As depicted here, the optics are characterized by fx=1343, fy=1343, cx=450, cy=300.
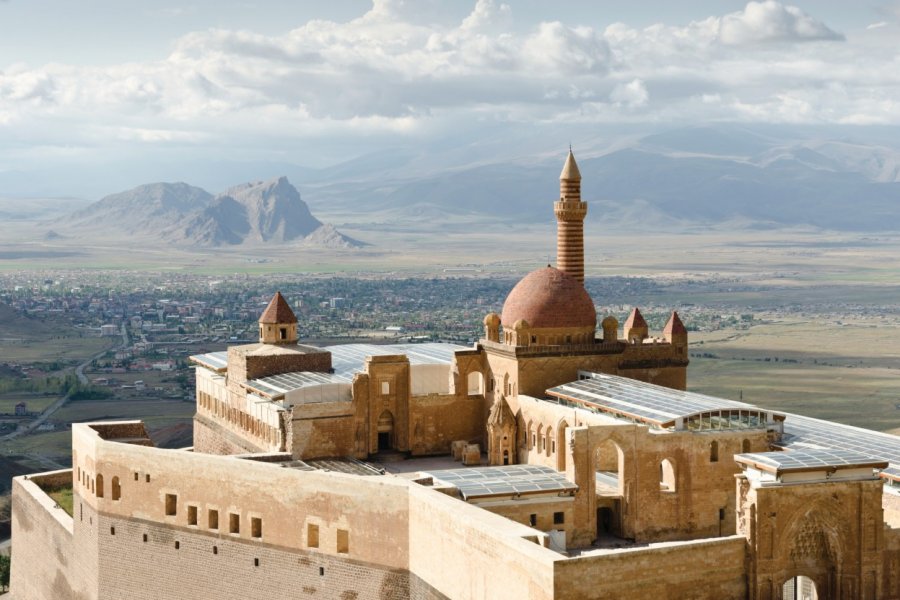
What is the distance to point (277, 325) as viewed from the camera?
54562mm

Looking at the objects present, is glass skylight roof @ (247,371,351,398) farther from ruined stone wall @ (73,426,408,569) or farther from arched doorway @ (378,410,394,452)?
ruined stone wall @ (73,426,408,569)

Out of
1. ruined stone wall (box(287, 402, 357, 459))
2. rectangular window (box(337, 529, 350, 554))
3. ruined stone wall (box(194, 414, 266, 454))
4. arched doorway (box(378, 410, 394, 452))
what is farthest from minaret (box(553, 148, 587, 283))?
rectangular window (box(337, 529, 350, 554))

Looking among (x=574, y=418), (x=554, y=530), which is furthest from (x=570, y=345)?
(x=554, y=530)

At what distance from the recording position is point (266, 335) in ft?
179

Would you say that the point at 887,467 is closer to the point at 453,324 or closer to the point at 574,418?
the point at 574,418

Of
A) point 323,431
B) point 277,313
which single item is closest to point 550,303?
point 323,431

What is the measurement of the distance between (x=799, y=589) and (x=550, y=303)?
592 inches

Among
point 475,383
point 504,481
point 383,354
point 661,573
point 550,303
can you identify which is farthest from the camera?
point 475,383

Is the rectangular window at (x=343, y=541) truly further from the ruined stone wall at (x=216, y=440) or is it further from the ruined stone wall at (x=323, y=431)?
the ruined stone wall at (x=216, y=440)

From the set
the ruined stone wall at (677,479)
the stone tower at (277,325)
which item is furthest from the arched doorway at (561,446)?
the stone tower at (277,325)

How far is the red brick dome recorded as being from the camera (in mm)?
49031

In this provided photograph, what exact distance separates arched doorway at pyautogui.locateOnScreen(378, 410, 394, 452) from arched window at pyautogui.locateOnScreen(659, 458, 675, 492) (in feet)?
38.1

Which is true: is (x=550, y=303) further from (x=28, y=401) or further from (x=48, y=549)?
(x=28, y=401)

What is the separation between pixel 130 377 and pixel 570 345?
8691 centimetres
